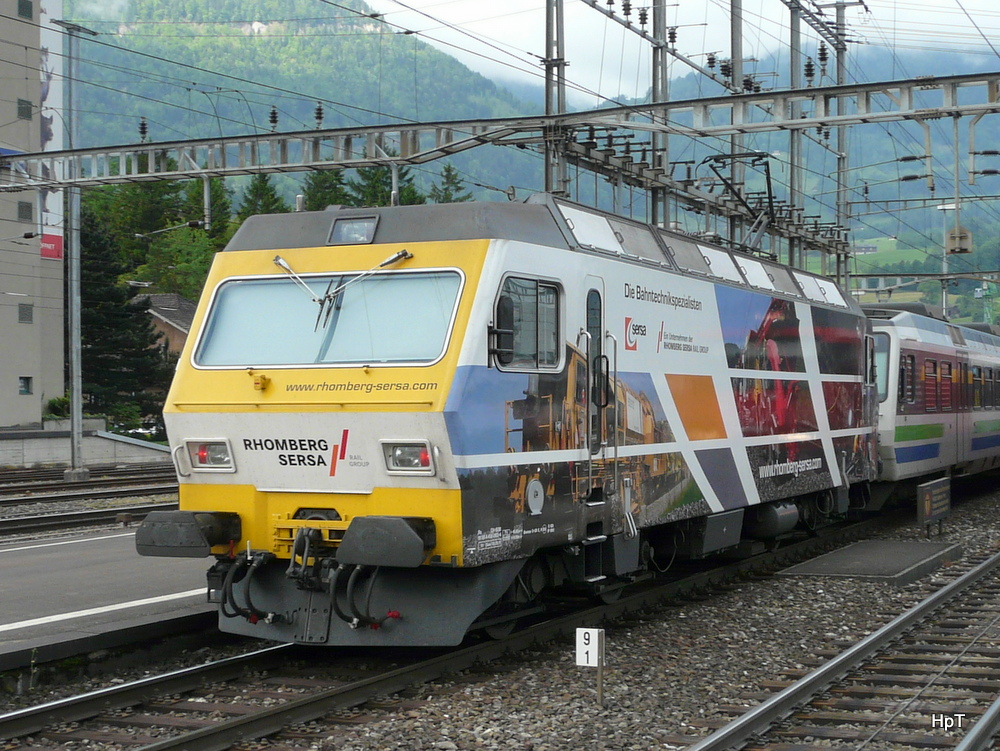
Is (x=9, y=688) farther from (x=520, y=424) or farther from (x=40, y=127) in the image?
(x=40, y=127)

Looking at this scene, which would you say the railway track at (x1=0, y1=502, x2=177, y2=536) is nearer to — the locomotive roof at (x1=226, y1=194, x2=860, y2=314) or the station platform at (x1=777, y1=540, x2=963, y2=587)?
the locomotive roof at (x1=226, y1=194, x2=860, y2=314)

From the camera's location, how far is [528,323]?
8.80 metres

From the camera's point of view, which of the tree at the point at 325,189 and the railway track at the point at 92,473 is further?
the tree at the point at 325,189

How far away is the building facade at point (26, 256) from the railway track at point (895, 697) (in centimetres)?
3848

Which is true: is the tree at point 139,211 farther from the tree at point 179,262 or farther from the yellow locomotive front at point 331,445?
the yellow locomotive front at point 331,445

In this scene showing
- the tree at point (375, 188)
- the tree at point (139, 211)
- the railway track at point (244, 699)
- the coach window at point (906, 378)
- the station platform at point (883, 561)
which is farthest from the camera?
the tree at point (139, 211)

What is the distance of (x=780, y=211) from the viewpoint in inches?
1262

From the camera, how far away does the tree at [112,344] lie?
51781 mm

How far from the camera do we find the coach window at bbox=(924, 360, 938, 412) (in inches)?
813

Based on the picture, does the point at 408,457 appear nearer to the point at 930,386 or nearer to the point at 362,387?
the point at 362,387

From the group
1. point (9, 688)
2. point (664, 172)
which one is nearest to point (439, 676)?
point (9, 688)

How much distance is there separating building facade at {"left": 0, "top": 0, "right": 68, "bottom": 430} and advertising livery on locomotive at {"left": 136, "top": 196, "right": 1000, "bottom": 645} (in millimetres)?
36827

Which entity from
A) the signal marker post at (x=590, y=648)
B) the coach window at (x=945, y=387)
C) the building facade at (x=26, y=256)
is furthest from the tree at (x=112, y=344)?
the signal marker post at (x=590, y=648)

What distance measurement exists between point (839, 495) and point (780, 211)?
672 inches
